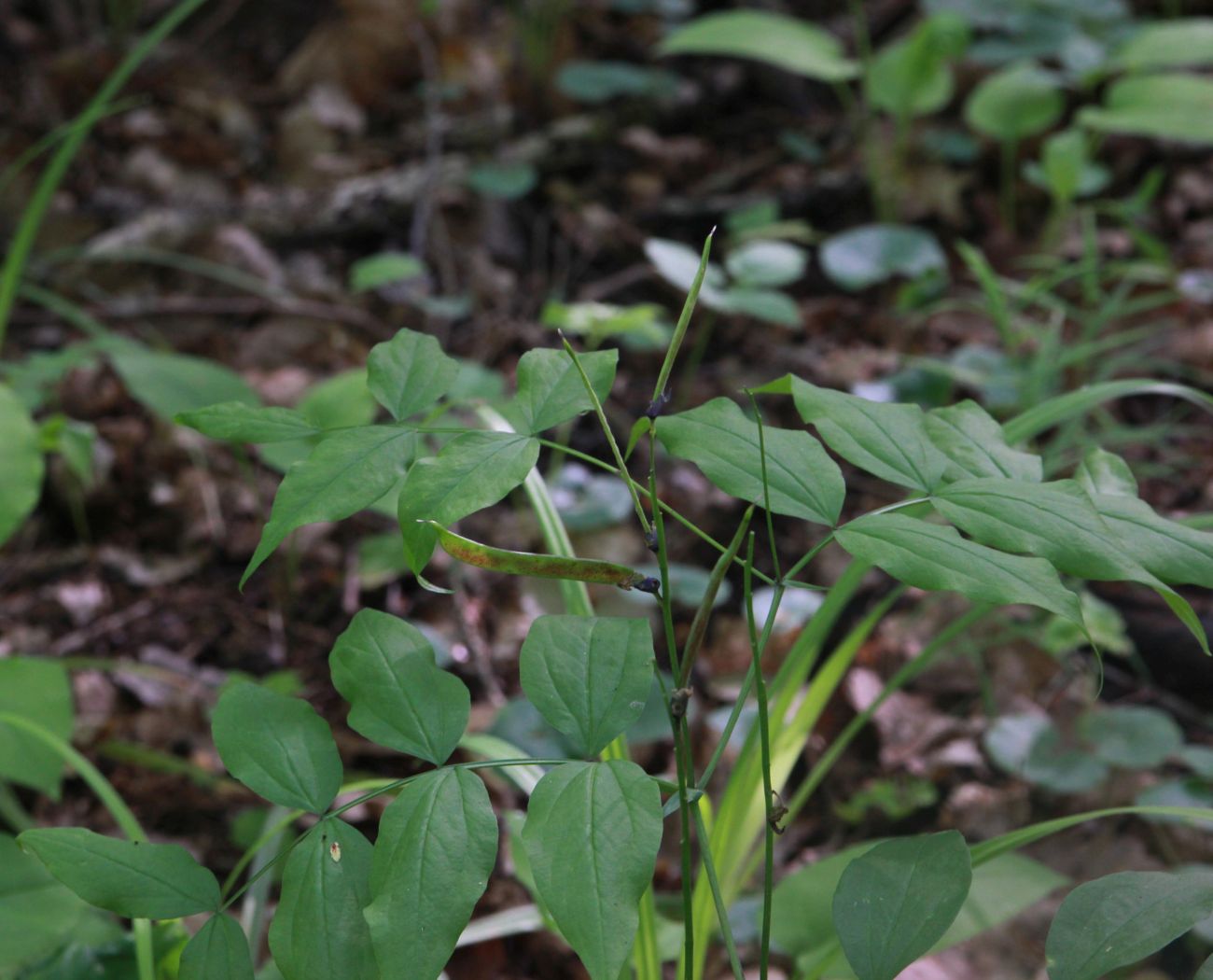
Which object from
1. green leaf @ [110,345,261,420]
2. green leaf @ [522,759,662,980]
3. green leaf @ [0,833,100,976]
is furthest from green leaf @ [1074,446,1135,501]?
green leaf @ [110,345,261,420]

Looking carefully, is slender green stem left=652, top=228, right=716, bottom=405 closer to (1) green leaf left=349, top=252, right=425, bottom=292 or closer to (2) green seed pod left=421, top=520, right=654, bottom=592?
(2) green seed pod left=421, top=520, right=654, bottom=592

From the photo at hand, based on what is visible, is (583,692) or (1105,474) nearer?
(583,692)

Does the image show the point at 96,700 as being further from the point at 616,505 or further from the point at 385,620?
the point at 385,620

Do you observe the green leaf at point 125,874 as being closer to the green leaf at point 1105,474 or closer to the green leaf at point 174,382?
the green leaf at point 1105,474

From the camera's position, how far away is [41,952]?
83 cm

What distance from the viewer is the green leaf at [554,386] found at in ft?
2.01

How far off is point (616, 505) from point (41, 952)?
0.86 metres

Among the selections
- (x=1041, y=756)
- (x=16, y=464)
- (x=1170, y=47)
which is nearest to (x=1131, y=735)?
(x=1041, y=756)

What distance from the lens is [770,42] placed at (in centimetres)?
233

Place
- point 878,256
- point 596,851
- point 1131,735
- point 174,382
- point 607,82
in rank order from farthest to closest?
point 607,82 → point 878,256 → point 174,382 → point 1131,735 → point 596,851

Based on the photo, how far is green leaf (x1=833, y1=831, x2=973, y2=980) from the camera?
0.59m

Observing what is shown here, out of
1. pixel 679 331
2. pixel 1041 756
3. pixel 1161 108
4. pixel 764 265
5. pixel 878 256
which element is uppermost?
pixel 679 331

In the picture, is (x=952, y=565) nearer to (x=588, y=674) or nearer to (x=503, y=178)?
(x=588, y=674)

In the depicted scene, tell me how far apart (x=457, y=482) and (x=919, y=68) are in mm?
2028
